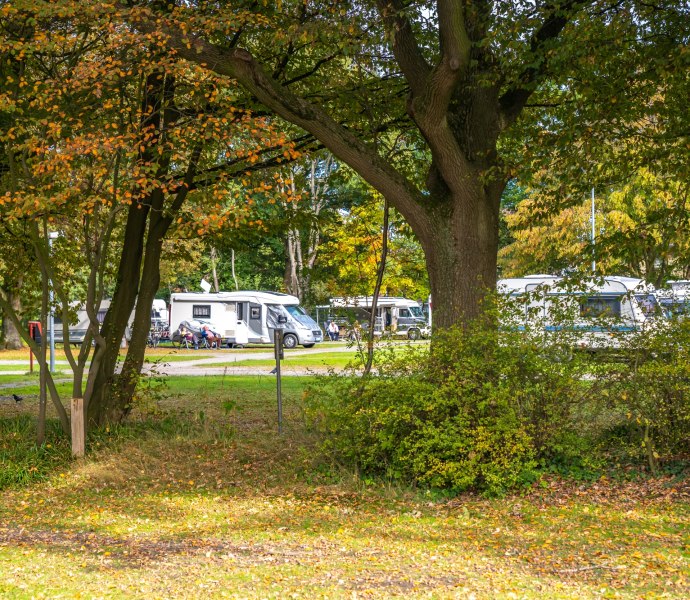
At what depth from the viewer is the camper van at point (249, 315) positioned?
3709 centimetres

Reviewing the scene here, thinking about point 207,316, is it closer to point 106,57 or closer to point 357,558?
point 106,57

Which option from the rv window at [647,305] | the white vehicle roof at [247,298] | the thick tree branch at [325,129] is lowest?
the rv window at [647,305]

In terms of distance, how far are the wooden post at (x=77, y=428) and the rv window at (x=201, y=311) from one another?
1116 inches

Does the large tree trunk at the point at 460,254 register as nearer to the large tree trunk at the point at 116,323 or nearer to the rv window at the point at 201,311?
the large tree trunk at the point at 116,323

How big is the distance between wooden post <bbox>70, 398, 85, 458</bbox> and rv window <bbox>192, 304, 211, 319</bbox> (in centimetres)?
2834

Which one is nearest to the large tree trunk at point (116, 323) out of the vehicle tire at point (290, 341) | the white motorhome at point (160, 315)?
the vehicle tire at point (290, 341)

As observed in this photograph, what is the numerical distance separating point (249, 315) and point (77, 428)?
28.3m

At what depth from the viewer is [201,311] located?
3766 centimetres

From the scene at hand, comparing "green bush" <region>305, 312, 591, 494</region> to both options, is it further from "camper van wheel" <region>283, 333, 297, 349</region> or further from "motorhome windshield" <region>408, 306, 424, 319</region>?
"motorhome windshield" <region>408, 306, 424, 319</region>

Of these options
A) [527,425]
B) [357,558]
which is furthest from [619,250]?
[357,558]

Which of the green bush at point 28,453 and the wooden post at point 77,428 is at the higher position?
the wooden post at point 77,428

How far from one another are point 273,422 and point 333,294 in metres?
2.28

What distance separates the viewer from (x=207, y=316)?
1479 inches

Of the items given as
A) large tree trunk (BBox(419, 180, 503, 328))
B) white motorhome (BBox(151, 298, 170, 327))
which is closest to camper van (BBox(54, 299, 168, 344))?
white motorhome (BBox(151, 298, 170, 327))
